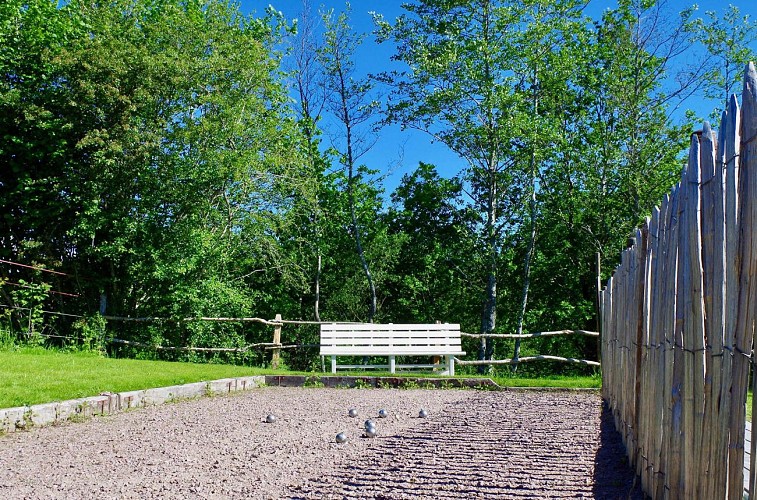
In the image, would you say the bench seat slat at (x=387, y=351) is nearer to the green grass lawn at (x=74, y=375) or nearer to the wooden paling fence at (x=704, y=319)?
the green grass lawn at (x=74, y=375)

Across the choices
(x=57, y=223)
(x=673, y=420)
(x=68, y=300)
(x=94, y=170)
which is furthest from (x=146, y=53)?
(x=673, y=420)

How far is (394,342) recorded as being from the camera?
45.8 feet

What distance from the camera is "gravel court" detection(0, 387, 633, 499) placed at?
3.91 m

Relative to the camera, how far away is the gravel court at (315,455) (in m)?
3.91

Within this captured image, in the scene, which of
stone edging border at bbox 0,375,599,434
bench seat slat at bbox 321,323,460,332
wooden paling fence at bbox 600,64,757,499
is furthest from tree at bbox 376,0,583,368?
wooden paling fence at bbox 600,64,757,499

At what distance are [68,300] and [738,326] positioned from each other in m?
16.5

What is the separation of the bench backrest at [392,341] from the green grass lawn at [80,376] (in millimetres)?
1912

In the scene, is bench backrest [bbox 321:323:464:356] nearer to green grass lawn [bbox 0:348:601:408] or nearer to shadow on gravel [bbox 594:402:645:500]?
green grass lawn [bbox 0:348:601:408]

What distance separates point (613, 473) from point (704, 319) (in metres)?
2.11

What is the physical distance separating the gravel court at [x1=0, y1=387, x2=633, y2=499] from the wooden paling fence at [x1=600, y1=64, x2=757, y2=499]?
2.40ft

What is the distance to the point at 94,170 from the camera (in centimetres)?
1470

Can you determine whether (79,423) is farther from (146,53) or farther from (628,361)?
(146,53)

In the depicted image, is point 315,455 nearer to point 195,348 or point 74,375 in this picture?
point 74,375

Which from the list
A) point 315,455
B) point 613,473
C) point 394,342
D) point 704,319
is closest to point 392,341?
point 394,342
